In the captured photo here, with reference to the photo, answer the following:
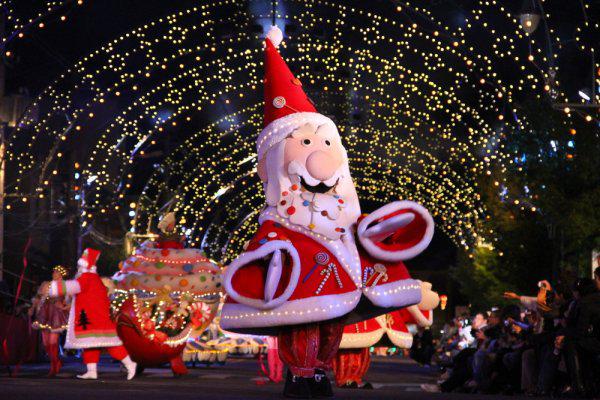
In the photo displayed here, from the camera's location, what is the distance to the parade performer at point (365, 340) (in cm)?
1695

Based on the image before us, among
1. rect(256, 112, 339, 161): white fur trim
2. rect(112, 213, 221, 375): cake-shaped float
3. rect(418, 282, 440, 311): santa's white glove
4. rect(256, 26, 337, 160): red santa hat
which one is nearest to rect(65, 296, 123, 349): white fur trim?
rect(112, 213, 221, 375): cake-shaped float

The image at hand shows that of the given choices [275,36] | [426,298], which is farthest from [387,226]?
[426,298]

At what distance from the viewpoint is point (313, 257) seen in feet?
45.4

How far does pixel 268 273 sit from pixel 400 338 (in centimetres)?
464

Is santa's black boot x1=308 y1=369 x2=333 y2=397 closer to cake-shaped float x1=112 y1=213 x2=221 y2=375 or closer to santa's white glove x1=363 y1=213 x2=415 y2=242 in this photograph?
santa's white glove x1=363 y1=213 x2=415 y2=242

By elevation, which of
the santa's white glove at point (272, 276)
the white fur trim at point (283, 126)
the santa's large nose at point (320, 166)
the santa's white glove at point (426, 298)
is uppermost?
the white fur trim at point (283, 126)

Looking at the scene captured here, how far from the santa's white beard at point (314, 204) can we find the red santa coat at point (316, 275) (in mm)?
79

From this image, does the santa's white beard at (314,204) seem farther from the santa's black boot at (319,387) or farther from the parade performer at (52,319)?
the parade performer at (52,319)

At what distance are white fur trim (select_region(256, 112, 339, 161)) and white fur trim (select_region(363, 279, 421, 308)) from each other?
1.84 m

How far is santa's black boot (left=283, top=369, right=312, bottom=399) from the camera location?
13320 millimetres

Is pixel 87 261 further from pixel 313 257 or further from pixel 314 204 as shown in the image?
pixel 313 257

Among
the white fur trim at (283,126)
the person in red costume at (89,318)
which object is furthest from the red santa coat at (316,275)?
the person in red costume at (89,318)

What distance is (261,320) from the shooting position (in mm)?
13586

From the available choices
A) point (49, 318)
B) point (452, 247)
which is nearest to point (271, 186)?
point (49, 318)
